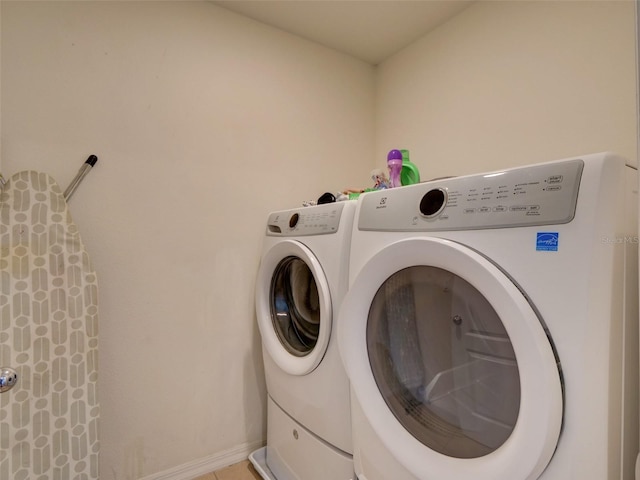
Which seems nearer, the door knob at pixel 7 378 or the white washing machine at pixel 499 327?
the white washing machine at pixel 499 327

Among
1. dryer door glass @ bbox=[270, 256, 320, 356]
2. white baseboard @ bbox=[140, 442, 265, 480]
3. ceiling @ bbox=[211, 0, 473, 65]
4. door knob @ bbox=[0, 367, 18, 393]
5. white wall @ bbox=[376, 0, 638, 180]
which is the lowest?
white baseboard @ bbox=[140, 442, 265, 480]

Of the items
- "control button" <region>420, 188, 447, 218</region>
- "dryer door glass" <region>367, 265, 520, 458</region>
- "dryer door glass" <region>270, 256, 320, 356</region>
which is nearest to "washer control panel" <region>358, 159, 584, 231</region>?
"control button" <region>420, 188, 447, 218</region>

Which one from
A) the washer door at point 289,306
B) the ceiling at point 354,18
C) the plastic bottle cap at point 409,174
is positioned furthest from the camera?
the ceiling at point 354,18

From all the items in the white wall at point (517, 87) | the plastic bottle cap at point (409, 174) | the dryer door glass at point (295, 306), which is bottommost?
the dryer door glass at point (295, 306)

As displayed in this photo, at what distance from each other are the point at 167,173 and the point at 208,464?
1288 millimetres

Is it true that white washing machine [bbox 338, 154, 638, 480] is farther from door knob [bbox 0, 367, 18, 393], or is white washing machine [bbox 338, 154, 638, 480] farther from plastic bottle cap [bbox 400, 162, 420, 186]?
door knob [bbox 0, 367, 18, 393]

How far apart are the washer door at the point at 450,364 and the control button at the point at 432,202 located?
87 millimetres

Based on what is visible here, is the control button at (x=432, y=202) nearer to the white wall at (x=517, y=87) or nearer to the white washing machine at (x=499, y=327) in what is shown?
the white washing machine at (x=499, y=327)

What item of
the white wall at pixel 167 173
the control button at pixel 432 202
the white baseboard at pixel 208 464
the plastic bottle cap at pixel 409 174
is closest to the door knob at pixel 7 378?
the white wall at pixel 167 173

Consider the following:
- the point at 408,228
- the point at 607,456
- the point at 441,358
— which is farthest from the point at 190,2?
the point at 607,456

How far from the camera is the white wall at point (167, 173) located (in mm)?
1178

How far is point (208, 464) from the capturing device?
1437mm

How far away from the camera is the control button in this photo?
734mm

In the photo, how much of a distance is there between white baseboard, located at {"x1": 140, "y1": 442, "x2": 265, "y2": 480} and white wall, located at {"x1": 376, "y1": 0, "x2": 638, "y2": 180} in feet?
5.29
